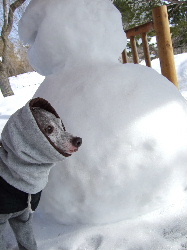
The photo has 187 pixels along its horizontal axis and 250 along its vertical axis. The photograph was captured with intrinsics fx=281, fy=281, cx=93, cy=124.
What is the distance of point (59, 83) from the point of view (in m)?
1.66

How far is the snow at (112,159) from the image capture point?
56.5 inches

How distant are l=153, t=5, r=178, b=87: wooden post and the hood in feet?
6.74

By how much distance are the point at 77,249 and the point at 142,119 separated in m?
0.73

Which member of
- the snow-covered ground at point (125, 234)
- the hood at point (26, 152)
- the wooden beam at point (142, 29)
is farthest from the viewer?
the wooden beam at point (142, 29)

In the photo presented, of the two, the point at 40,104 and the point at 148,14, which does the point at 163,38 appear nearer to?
the point at 40,104

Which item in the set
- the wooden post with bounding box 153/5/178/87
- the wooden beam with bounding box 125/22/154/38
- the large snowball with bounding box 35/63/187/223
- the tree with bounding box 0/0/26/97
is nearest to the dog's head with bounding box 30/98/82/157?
the large snowball with bounding box 35/63/187/223

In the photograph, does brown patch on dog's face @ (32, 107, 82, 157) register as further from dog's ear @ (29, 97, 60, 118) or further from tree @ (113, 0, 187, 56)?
tree @ (113, 0, 187, 56)

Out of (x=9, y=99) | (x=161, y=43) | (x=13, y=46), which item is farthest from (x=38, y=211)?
(x=13, y=46)

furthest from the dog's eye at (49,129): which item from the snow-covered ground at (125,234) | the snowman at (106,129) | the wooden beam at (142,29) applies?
the wooden beam at (142,29)

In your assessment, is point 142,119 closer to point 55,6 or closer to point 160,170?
point 160,170

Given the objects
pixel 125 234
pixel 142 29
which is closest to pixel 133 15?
pixel 142 29

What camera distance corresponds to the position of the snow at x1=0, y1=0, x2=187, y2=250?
143cm

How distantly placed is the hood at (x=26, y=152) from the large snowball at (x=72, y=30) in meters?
0.70

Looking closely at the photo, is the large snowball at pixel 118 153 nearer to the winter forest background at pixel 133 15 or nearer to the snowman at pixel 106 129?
the snowman at pixel 106 129
